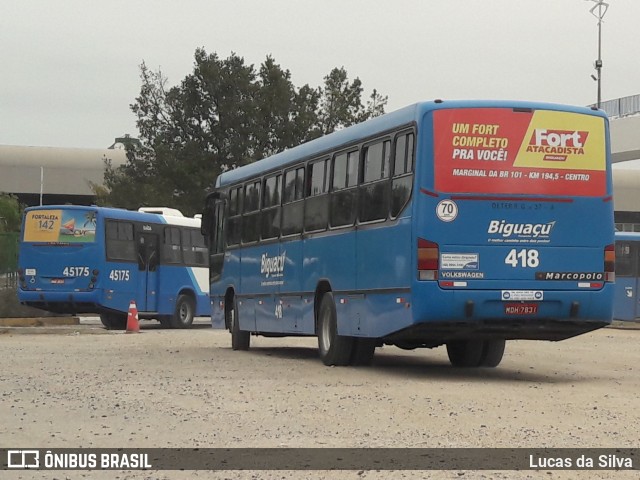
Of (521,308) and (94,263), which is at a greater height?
(94,263)

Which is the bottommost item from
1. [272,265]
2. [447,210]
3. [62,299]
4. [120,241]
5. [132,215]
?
[62,299]

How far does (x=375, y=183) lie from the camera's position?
17.9 m

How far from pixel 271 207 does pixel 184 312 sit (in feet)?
53.0

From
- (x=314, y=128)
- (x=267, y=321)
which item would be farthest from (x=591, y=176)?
(x=314, y=128)

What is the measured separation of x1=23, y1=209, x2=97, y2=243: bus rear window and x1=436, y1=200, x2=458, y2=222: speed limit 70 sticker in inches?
760

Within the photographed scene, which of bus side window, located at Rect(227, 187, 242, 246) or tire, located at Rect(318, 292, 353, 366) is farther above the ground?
bus side window, located at Rect(227, 187, 242, 246)

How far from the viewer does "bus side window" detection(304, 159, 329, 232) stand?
1967cm

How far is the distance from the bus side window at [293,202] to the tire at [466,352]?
2771 mm

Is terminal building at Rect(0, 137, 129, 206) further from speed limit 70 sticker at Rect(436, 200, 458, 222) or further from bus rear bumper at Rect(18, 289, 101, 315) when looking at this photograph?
speed limit 70 sticker at Rect(436, 200, 458, 222)

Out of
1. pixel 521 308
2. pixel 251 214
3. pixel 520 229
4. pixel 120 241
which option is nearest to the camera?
pixel 521 308

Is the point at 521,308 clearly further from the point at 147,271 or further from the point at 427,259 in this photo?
the point at 147,271

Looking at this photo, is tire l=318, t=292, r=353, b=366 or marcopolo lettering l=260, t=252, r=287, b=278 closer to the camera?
tire l=318, t=292, r=353, b=366

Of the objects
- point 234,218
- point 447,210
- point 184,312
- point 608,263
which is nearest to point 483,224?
point 447,210

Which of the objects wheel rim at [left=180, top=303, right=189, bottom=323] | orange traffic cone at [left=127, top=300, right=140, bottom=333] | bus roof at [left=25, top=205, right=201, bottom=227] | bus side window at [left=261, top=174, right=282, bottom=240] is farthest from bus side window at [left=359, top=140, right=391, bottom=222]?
wheel rim at [left=180, top=303, right=189, bottom=323]
